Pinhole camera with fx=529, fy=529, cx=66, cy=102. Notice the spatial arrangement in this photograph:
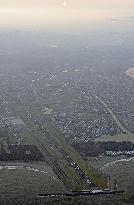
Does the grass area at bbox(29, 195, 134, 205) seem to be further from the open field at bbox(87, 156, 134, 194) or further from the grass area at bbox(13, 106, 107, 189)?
the grass area at bbox(13, 106, 107, 189)

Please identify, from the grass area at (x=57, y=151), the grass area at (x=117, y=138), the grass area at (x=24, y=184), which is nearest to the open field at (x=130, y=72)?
the grass area at (x=57, y=151)

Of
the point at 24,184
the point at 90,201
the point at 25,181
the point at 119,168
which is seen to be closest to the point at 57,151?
the point at 119,168

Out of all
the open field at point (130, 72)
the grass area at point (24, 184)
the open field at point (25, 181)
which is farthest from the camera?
the open field at point (130, 72)

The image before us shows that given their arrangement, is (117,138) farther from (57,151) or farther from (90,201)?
(90,201)

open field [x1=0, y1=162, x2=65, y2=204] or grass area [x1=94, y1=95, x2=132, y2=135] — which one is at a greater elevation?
open field [x1=0, y1=162, x2=65, y2=204]

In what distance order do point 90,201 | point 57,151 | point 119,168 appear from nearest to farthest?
point 90,201 → point 119,168 → point 57,151

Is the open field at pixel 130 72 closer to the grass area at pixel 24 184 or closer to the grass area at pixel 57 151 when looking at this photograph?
the grass area at pixel 57 151

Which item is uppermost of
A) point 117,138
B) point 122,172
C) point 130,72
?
point 122,172

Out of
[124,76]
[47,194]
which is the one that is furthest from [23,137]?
[124,76]

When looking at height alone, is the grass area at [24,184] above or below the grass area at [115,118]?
above

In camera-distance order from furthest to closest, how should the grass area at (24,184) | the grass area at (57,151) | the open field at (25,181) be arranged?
the grass area at (57,151), the open field at (25,181), the grass area at (24,184)

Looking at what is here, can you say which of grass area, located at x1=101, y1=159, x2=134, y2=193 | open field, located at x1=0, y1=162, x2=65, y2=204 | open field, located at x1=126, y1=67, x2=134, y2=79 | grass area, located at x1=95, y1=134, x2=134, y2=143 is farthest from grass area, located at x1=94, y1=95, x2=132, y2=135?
open field, located at x1=126, y1=67, x2=134, y2=79
